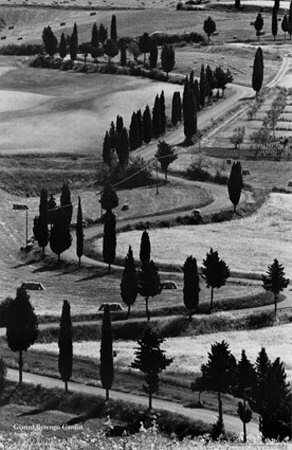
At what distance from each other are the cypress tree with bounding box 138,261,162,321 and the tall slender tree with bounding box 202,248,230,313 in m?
4.54

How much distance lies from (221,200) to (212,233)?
51.1ft

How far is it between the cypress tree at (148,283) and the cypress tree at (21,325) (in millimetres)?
17081

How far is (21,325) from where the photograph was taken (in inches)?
4872

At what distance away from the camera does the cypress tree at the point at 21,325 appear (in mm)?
123312

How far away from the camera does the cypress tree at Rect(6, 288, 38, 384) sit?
123m

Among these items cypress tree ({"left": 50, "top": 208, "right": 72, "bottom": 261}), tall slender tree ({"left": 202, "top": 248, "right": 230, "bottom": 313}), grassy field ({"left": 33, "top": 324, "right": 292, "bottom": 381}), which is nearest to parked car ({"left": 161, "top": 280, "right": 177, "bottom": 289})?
tall slender tree ({"left": 202, "top": 248, "right": 230, "bottom": 313})

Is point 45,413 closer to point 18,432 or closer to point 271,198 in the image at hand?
point 18,432

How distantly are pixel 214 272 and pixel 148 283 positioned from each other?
6.37 meters

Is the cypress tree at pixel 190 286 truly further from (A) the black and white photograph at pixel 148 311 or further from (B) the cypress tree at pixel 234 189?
(B) the cypress tree at pixel 234 189

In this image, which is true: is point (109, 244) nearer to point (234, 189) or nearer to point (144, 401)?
point (234, 189)

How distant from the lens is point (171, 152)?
655 feet

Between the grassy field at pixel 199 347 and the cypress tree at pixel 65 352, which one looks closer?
the cypress tree at pixel 65 352

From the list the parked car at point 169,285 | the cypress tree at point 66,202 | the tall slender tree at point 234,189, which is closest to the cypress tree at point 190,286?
the parked car at point 169,285

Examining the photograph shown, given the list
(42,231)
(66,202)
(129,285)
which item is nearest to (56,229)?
(42,231)
